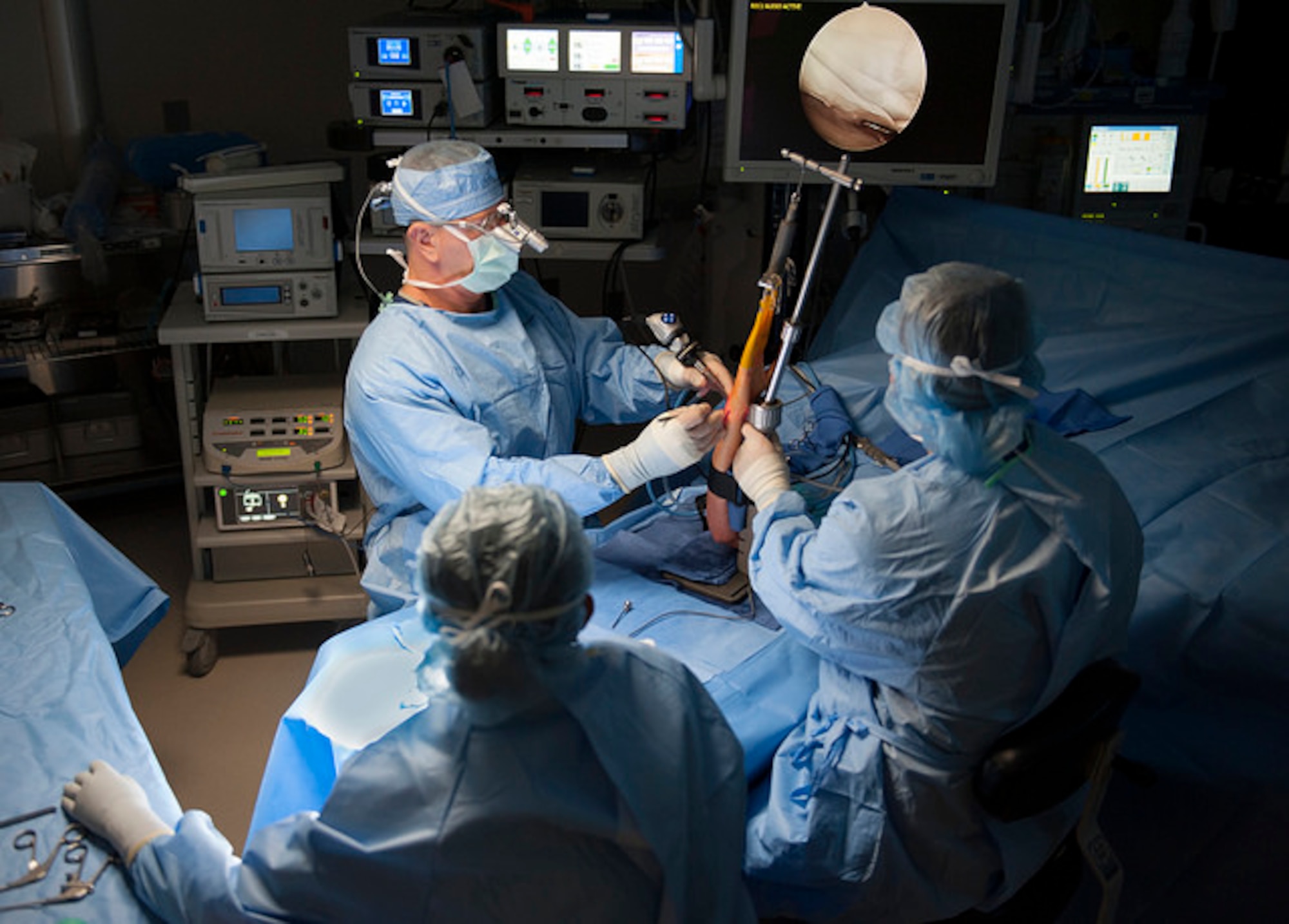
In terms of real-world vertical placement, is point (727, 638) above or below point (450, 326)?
below

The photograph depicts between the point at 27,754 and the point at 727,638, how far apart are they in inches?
39.1

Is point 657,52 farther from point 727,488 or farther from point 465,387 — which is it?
point 727,488

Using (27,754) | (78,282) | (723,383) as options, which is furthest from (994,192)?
(27,754)

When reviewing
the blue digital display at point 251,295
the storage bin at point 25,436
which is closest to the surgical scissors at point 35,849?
the blue digital display at point 251,295

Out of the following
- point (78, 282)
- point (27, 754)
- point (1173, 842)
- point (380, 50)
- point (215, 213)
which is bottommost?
point (1173, 842)

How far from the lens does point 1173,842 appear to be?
2043 mm

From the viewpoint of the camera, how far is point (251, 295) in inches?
111

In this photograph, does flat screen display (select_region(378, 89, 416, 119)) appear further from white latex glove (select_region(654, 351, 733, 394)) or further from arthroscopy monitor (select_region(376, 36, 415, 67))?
white latex glove (select_region(654, 351, 733, 394))

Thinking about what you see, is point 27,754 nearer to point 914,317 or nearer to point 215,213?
point 914,317

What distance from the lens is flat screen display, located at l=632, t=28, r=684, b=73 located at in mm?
2812

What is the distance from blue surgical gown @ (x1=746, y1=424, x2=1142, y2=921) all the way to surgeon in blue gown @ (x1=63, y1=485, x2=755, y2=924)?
1.14 feet

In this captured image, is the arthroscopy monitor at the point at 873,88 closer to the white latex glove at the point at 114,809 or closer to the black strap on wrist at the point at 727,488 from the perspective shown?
the black strap on wrist at the point at 727,488

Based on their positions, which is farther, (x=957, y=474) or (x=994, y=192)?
(x=994, y=192)

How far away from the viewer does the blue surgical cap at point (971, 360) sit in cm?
147
